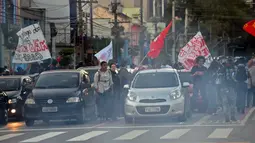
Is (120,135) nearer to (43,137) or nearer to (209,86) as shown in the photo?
(43,137)

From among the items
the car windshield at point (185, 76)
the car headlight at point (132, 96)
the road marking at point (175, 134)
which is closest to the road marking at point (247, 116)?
the car windshield at point (185, 76)

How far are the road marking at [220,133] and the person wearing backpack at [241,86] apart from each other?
239 inches

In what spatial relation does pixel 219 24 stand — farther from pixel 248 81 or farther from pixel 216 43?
pixel 248 81

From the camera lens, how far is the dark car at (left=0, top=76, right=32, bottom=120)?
26281 mm

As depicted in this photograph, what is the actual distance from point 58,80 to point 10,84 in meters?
3.78

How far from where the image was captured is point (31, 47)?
31766 millimetres

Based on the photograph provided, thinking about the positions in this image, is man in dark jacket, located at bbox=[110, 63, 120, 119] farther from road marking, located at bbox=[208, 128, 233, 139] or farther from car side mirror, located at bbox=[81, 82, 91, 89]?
road marking, located at bbox=[208, 128, 233, 139]

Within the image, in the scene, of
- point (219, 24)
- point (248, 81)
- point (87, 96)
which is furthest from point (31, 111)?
point (219, 24)

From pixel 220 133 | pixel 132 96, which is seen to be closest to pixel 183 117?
pixel 132 96

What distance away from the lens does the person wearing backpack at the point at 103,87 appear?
24031 millimetres

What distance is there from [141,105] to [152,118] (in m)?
0.56

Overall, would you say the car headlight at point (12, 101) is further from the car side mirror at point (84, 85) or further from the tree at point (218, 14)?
the tree at point (218, 14)

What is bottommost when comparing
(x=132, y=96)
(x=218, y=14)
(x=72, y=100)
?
(x=72, y=100)

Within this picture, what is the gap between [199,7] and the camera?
92.7m
